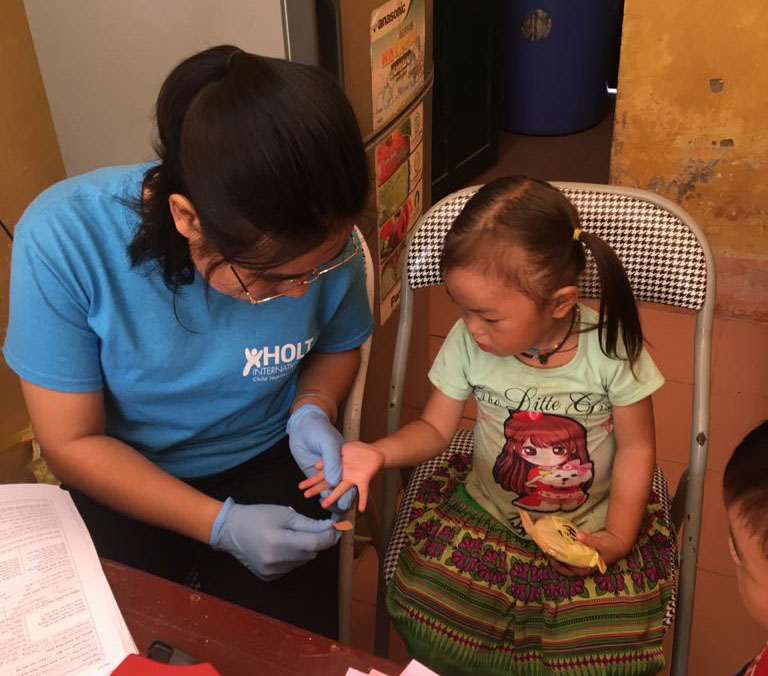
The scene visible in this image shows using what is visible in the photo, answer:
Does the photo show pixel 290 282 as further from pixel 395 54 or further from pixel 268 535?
pixel 395 54

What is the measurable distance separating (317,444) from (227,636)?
15.2 inches

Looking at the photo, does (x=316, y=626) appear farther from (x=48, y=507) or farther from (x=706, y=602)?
(x=706, y=602)

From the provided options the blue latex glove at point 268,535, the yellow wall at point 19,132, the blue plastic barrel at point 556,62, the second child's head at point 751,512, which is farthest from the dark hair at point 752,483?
the blue plastic barrel at point 556,62

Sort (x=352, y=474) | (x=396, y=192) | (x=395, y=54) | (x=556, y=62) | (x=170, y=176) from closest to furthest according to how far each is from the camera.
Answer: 1. (x=170, y=176)
2. (x=352, y=474)
3. (x=395, y=54)
4. (x=396, y=192)
5. (x=556, y=62)

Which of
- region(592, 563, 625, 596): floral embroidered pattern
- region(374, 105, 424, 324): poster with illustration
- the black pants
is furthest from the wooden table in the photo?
region(374, 105, 424, 324): poster with illustration

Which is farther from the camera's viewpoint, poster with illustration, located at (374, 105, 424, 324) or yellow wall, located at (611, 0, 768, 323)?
yellow wall, located at (611, 0, 768, 323)

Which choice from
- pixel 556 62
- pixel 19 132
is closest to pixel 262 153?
pixel 19 132

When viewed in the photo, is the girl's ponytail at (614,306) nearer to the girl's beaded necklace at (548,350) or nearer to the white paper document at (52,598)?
the girl's beaded necklace at (548,350)

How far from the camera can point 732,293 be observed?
2.71 m

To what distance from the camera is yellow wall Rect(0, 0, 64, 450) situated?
1.68 meters

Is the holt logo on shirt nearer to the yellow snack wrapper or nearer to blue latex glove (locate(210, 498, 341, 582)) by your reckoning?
blue latex glove (locate(210, 498, 341, 582))

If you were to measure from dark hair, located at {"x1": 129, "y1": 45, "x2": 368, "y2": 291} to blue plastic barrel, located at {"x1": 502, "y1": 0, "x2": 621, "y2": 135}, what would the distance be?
312 centimetres

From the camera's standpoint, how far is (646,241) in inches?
48.8

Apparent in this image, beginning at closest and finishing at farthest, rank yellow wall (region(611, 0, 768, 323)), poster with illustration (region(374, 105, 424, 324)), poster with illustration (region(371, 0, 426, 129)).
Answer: poster with illustration (region(371, 0, 426, 129)) → poster with illustration (region(374, 105, 424, 324)) → yellow wall (region(611, 0, 768, 323))
